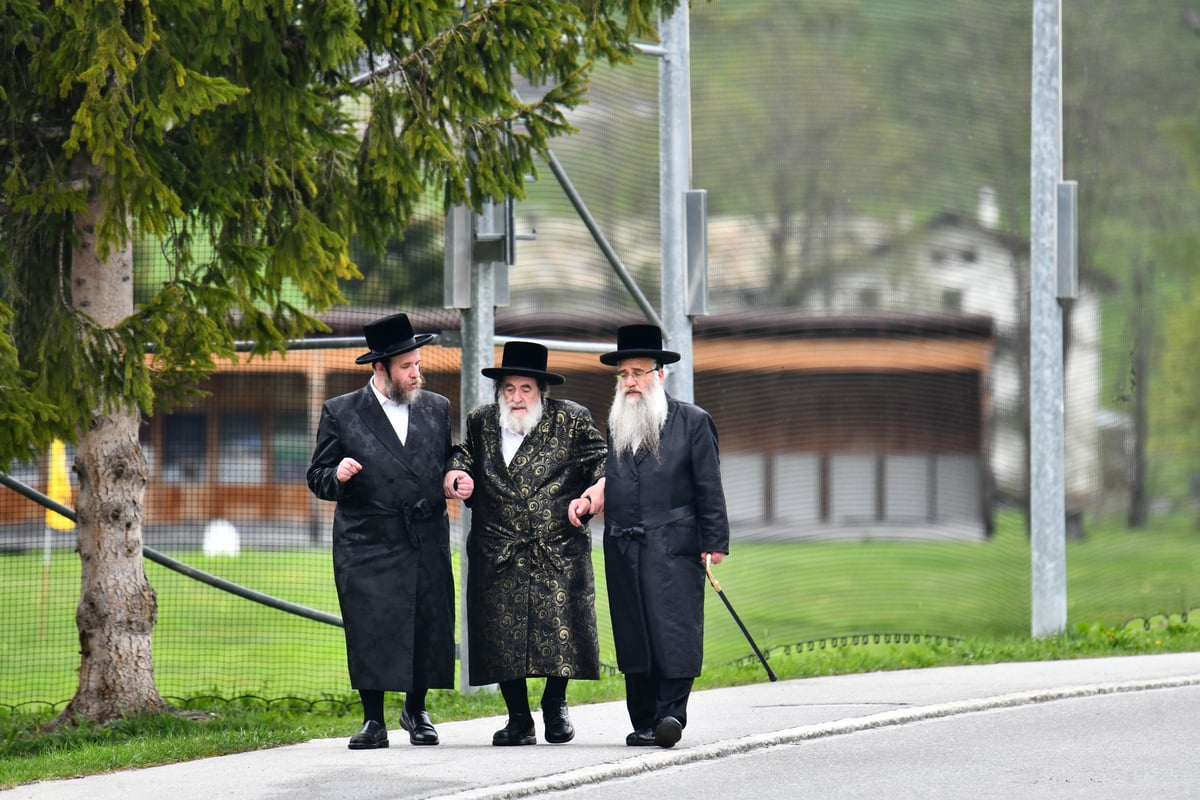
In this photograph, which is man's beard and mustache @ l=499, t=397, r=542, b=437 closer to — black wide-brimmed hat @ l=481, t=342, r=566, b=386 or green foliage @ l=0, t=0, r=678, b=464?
black wide-brimmed hat @ l=481, t=342, r=566, b=386

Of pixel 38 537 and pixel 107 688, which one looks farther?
pixel 38 537

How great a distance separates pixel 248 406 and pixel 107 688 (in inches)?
107

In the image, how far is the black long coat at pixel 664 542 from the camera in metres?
8.25

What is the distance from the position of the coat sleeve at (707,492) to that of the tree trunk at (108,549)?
2.96 m

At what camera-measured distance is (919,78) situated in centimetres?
1551

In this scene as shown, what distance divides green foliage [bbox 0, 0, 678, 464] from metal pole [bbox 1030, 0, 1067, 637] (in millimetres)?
4019

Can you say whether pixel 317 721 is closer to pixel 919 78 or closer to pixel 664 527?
pixel 664 527

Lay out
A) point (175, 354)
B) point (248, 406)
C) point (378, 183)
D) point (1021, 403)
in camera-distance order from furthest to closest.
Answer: point (1021, 403) → point (248, 406) → point (378, 183) → point (175, 354)

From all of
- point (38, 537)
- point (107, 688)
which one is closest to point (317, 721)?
point (107, 688)

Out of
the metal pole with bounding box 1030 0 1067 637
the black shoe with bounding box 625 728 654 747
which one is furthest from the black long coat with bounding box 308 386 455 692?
the metal pole with bounding box 1030 0 1067 637

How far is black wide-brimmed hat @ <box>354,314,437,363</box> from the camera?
8.42m

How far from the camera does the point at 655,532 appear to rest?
8336 millimetres

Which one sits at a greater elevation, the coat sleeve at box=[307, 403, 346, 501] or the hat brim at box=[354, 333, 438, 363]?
the hat brim at box=[354, 333, 438, 363]

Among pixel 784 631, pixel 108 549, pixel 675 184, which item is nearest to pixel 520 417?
pixel 108 549
